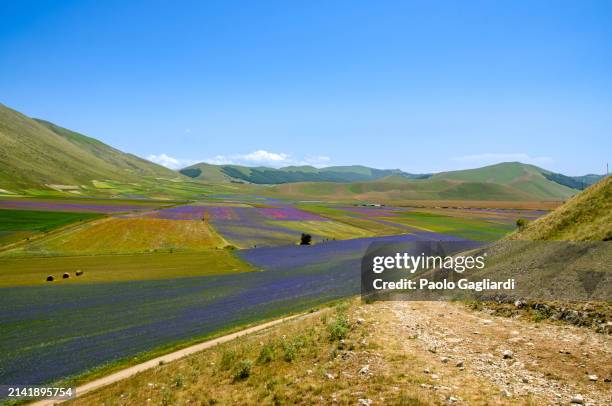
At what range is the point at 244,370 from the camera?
1889 centimetres

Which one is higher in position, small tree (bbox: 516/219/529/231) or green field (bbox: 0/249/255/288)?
small tree (bbox: 516/219/529/231)

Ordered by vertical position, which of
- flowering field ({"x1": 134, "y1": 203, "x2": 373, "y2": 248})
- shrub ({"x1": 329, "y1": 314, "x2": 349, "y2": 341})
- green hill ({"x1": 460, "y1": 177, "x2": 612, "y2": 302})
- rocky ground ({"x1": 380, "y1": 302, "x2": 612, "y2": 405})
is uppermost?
green hill ({"x1": 460, "y1": 177, "x2": 612, "y2": 302})

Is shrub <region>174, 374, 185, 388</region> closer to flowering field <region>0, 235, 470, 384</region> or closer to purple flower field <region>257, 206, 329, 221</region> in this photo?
flowering field <region>0, 235, 470, 384</region>

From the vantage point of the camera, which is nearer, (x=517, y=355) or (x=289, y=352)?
(x=517, y=355)

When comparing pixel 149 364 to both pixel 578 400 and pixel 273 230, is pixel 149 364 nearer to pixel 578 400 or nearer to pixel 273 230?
pixel 578 400

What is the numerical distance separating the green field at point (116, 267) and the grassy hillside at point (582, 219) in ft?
138

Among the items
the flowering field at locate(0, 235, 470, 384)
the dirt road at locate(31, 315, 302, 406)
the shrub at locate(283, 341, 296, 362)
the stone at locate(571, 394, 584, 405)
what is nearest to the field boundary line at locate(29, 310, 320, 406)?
the dirt road at locate(31, 315, 302, 406)

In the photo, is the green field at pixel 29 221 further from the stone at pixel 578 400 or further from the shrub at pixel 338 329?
the stone at pixel 578 400

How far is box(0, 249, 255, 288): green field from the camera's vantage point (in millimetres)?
49303

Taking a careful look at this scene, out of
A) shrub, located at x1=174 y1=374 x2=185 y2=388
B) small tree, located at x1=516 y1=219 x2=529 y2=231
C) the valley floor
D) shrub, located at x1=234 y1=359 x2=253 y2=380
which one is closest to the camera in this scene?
the valley floor

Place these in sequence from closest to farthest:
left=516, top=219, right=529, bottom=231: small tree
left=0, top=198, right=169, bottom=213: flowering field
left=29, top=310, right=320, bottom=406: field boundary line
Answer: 1. left=29, top=310, right=320, bottom=406: field boundary line
2. left=516, top=219, right=529, bottom=231: small tree
3. left=0, top=198, right=169, bottom=213: flowering field

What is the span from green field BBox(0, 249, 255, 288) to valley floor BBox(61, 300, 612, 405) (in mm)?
33102

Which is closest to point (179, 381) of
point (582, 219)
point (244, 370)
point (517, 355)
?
point (244, 370)

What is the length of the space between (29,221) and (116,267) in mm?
53265
